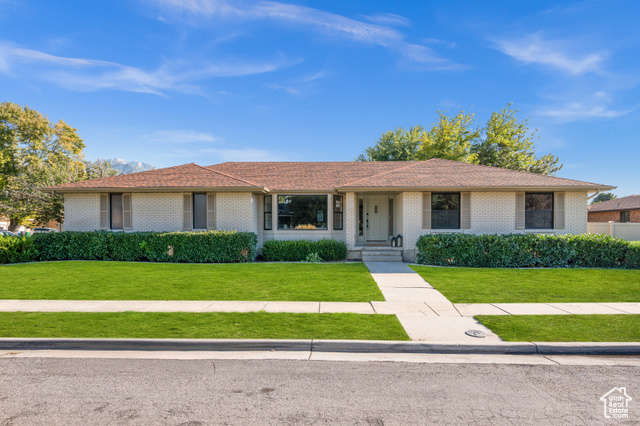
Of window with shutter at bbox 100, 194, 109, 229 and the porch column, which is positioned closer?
the porch column

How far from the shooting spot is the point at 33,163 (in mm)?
32750

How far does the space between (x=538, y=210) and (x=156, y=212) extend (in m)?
16.8

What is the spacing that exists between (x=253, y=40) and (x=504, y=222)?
14528 millimetres

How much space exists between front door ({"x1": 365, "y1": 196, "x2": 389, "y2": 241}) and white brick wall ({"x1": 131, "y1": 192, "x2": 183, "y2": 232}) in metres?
9.23

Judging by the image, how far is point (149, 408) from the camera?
3.47 m

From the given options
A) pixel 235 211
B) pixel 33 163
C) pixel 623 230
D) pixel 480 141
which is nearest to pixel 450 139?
pixel 480 141

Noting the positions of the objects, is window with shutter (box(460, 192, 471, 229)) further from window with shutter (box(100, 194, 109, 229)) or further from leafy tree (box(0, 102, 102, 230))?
leafy tree (box(0, 102, 102, 230))

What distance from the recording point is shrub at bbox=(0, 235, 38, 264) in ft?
44.8

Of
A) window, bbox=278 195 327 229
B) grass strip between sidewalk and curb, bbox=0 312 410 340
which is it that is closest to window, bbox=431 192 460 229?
window, bbox=278 195 327 229

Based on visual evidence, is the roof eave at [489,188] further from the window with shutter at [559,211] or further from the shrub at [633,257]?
the shrub at [633,257]

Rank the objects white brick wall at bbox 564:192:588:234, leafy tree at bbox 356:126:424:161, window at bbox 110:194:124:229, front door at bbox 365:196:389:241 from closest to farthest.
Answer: white brick wall at bbox 564:192:588:234
window at bbox 110:194:124:229
front door at bbox 365:196:389:241
leafy tree at bbox 356:126:424:161

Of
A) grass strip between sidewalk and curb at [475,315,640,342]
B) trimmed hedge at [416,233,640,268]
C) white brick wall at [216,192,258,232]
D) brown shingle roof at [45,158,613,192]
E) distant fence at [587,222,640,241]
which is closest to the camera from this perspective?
grass strip between sidewalk and curb at [475,315,640,342]

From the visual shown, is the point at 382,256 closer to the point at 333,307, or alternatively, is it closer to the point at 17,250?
the point at 333,307

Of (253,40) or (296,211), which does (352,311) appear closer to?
(296,211)
